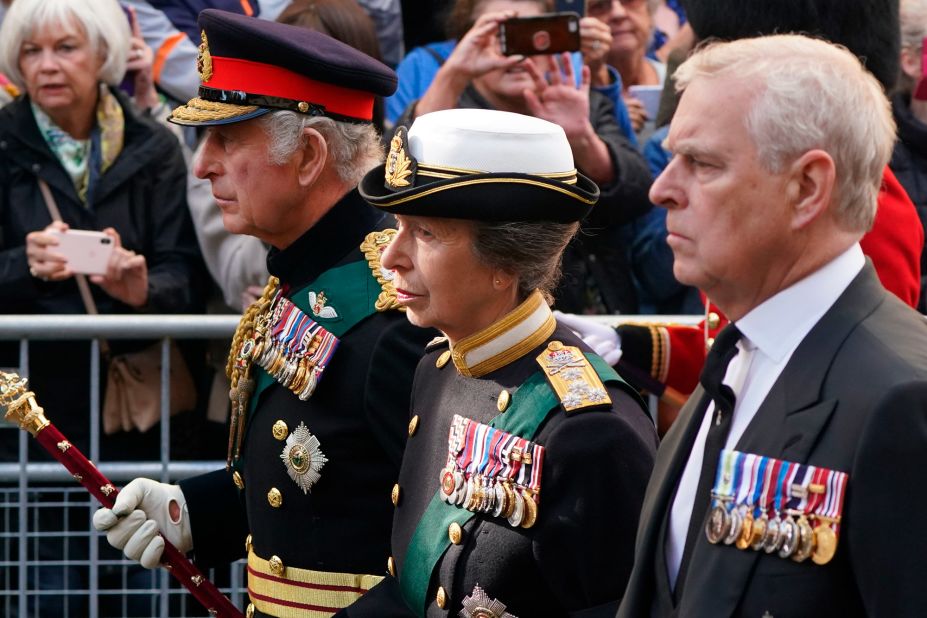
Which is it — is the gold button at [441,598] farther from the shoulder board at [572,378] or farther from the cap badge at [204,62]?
the cap badge at [204,62]

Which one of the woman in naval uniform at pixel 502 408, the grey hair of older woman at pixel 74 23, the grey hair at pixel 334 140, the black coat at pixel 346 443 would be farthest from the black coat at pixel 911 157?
the grey hair of older woman at pixel 74 23

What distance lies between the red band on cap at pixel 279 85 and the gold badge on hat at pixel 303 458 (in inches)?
31.3

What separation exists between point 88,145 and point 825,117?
401cm

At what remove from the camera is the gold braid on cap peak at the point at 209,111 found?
3.73 metres

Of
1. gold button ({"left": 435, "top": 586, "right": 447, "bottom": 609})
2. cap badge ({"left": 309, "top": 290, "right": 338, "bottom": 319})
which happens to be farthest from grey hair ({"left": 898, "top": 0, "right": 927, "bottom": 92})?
gold button ({"left": 435, "top": 586, "right": 447, "bottom": 609})

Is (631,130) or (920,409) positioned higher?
(920,409)

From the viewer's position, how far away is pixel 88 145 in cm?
576

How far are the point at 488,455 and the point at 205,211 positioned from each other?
295cm

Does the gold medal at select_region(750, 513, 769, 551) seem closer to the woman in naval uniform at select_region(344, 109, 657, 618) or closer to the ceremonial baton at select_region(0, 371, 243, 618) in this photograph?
the woman in naval uniform at select_region(344, 109, 657, 618)

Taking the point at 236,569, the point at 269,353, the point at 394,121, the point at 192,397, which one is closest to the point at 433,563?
the point at 269,353

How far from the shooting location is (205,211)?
5.71 meters

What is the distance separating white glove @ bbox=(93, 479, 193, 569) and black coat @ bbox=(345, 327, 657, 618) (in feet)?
3.20

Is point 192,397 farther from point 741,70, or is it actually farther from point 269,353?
point 741,70

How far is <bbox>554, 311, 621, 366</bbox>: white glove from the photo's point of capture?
4.02 meters
